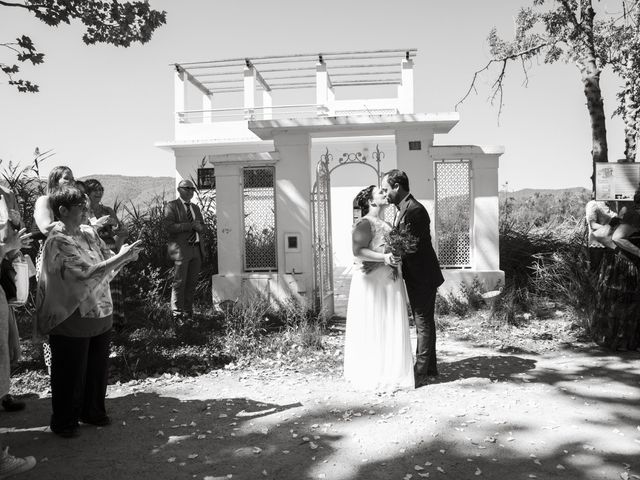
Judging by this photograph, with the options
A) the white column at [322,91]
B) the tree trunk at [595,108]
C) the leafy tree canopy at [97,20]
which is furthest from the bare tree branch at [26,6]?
the white column at [322,91]

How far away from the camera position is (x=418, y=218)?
5926mm

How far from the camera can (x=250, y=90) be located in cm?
1878

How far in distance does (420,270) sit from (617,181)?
3.59 meters

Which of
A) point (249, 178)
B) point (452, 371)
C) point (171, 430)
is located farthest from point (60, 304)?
point (249, 178)

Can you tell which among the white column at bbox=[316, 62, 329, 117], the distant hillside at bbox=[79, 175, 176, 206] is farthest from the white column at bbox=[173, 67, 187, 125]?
the distant hillside at bbox=[79, 175, 176, 206]

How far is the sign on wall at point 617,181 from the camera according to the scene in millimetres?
7762

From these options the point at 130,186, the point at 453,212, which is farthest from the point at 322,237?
the point at 130,186

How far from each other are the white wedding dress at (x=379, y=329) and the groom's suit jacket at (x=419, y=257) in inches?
5.7

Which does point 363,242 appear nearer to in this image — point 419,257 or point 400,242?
point 400,242

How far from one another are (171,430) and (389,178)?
10.2 ft

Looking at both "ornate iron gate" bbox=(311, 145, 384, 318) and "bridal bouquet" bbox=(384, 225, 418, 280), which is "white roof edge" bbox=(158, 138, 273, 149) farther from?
"bridal bouquet" bbox=(384, 225, 418, 280)

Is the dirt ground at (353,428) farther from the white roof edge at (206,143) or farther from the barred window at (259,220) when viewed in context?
the white roof edge at (206,143)

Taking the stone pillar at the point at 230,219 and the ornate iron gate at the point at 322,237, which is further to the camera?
the stone pillar at the point at 230,219

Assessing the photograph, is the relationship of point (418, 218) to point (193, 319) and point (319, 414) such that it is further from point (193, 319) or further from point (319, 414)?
point (193, 319)
